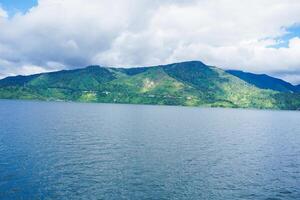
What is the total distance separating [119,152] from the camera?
9412cm

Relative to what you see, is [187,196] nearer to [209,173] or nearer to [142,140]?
[209,173]

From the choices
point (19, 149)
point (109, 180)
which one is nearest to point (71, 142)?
point (19, 149)

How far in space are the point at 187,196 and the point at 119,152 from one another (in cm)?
4042

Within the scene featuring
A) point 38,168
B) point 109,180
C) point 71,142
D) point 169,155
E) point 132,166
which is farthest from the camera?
point 71,142

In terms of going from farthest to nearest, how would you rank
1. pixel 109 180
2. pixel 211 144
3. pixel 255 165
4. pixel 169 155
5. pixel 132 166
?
pixel 211 144
pixel 169 155
pixel 255 165
pixel 132 166
pixel 109 180

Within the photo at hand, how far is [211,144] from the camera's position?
119188mm

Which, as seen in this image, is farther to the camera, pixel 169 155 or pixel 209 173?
pixel 169 155

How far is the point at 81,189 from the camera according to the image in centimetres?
5791

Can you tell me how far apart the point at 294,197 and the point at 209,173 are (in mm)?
19911

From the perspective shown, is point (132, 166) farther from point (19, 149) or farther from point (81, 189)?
point (19, 149)

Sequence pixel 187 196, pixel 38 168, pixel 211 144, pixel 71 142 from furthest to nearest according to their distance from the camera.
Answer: pixel 211 144 → pixel 71 142 → pixel 38 168 → pixel 187 196

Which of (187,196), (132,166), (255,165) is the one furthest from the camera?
(255,165)

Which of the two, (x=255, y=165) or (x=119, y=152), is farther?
(x=119, y=152)

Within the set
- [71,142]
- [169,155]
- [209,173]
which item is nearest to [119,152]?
[169,155]
